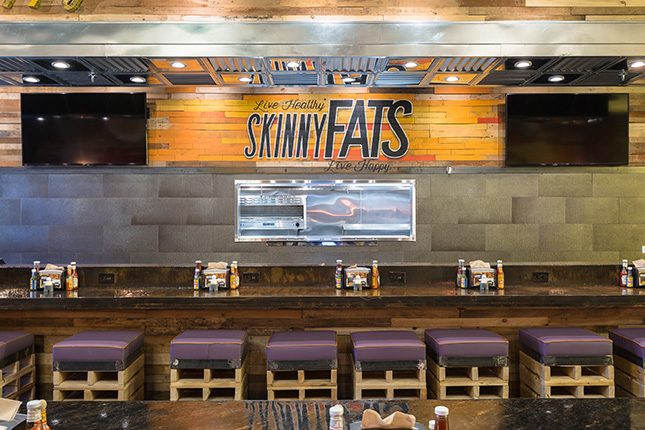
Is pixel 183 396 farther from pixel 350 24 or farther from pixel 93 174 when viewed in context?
pixel 93 174

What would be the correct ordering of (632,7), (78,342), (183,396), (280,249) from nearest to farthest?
(78,342) → (183,396) → (632,7) → (280,249)

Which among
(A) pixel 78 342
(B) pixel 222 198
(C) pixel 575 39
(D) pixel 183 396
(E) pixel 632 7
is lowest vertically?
(D) pixel 183 396

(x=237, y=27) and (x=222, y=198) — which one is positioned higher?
(x=237, y=27)

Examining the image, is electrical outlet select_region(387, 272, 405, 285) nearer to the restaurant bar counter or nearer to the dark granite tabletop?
the restaurant bar counter

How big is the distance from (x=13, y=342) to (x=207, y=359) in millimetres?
1412

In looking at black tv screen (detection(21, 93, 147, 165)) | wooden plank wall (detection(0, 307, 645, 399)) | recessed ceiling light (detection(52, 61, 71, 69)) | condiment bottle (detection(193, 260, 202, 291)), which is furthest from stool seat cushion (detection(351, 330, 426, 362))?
black tv screen (detection(21, 93, 147, 165))

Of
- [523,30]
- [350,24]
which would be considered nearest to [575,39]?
[523,30]

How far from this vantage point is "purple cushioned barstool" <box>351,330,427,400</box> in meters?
3.11

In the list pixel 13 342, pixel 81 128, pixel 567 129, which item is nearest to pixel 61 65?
pixel 13 342

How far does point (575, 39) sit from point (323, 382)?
2.97m

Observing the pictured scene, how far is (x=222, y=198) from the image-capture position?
19.1ft

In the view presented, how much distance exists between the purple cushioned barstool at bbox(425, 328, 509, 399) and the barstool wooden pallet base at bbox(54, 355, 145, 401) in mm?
2097

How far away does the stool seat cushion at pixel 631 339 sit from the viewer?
325 cm

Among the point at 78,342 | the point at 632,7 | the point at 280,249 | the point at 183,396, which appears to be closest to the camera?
the point at 78,342
